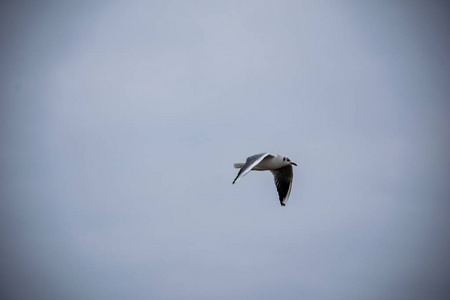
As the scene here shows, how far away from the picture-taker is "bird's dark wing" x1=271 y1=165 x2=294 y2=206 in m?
13.8

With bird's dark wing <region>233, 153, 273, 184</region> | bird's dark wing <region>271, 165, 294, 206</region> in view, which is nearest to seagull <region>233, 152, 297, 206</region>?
bird's dark wing <region>271, 165, 294, 206</region>

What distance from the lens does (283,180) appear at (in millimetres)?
14109

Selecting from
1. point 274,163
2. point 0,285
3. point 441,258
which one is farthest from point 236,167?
point 441,258

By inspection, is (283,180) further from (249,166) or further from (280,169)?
(249,166)

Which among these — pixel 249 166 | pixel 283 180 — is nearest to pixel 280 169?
pixel 283 180

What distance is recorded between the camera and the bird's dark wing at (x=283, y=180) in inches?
545

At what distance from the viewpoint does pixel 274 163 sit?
13.5 m

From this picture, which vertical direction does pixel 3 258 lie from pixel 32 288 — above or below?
above

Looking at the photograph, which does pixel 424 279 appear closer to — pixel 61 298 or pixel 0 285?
pixel 61 298

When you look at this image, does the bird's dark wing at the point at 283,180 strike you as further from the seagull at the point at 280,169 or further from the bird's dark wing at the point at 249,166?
the bird's dark wing at the point at 249,166

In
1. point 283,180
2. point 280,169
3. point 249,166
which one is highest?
point 280,169

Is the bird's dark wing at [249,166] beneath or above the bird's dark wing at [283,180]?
beneath

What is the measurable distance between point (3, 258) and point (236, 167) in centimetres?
13533

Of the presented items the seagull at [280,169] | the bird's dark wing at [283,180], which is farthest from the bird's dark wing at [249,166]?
the bird's dark wing at [283,180]
